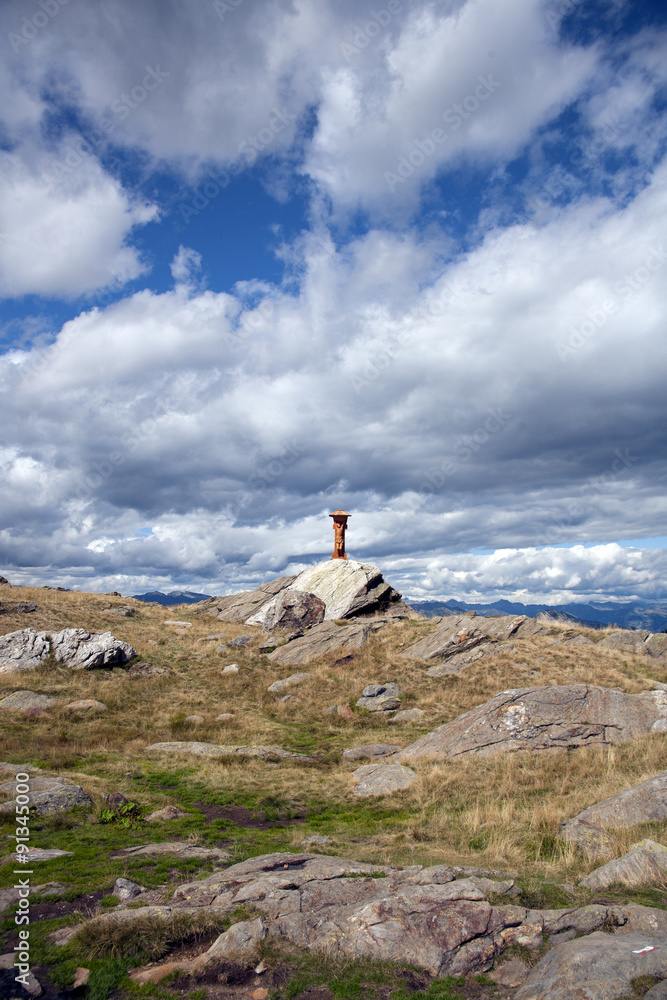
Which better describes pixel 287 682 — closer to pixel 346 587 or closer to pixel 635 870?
pixel 346 587

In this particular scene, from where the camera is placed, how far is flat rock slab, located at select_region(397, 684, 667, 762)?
1795 centimetres

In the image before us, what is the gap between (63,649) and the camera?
106 ft

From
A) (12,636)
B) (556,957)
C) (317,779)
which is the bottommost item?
(317,779)

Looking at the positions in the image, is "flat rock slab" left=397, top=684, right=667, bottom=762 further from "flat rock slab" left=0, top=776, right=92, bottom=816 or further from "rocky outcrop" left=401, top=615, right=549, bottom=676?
"flat rock slab" left=0, top=776, right=92, bottom=816

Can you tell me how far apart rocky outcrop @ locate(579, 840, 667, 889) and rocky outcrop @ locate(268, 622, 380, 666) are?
25.2m

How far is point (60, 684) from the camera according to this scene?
29.0 m

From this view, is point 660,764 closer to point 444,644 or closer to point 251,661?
point 444,644

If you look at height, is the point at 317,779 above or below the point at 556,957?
below

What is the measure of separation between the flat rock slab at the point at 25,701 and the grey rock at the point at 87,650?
5223 millimetres

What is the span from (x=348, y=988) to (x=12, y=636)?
1301 inches

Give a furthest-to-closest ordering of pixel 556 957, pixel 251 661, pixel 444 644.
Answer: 1. pixel 251 661
2. pixel 444 644
3. pixel 556 957

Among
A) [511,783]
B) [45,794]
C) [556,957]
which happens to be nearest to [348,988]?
[556,957]

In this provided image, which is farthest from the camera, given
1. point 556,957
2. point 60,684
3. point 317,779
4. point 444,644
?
point 444,644

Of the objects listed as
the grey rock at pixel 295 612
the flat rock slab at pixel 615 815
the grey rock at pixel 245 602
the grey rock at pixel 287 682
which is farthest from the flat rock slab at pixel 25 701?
the flat rock slab at pixel 615 815
